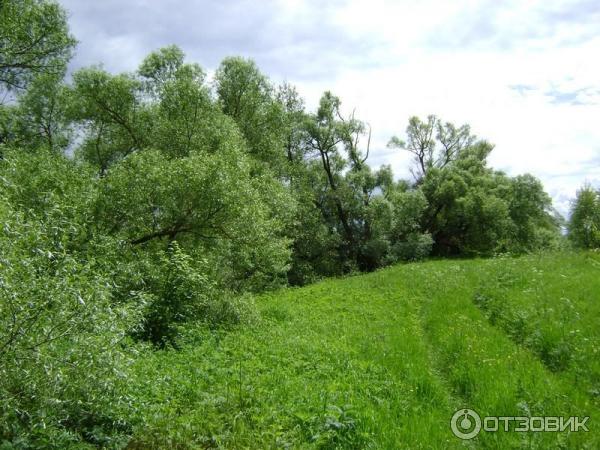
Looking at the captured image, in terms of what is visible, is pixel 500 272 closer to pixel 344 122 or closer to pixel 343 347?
pixel 343 347

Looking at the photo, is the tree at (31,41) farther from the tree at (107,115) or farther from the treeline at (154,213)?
the tree at (107,115)

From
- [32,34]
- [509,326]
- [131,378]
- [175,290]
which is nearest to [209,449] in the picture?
[131,378]

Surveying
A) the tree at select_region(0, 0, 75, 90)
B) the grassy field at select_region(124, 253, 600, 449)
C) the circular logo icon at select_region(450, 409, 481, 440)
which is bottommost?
the circular logo icon at select_region(450, 409, 481, 440)

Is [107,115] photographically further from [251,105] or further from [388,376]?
[388,376]

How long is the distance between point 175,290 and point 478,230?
114 ft

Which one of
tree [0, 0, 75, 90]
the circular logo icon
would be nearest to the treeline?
tree [0, 0, 75, 90]

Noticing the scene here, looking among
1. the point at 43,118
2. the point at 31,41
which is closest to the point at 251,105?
the point at 43,118

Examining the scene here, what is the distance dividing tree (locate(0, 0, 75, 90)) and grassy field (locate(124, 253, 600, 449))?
458 inches

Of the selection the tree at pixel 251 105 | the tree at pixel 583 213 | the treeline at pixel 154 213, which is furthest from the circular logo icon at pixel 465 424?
the tree at pixel 583 213

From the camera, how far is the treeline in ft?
18.5

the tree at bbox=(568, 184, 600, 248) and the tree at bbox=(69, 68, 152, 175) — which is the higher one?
the tree at bbox=(69, 68, 152, 175)

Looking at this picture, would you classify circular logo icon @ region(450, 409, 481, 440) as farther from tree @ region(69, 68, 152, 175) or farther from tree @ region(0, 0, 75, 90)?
tree @ region(69, 68, 152, 175)

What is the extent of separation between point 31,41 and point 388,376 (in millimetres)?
16215

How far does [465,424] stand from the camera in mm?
6953
